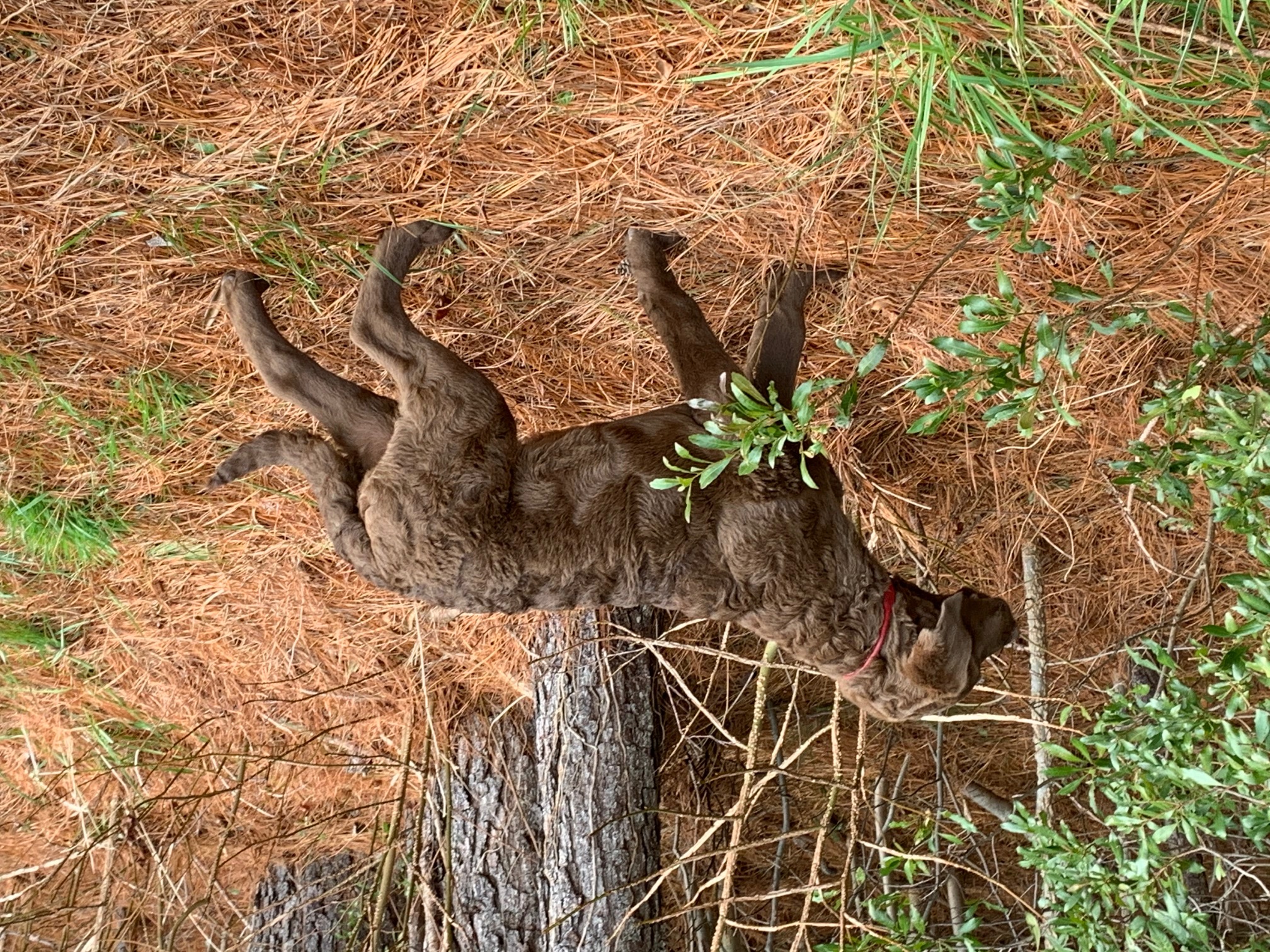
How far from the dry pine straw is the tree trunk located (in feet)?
1.14

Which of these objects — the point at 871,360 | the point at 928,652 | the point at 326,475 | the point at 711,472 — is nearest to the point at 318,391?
the point at 326,475

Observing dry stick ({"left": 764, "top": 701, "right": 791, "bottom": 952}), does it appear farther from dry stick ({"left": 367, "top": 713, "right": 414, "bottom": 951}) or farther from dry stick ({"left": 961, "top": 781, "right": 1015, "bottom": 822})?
dry stick ({"left": 367, "top": 713, "right": 414, "bottom": 951})

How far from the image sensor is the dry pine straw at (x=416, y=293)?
3574mm

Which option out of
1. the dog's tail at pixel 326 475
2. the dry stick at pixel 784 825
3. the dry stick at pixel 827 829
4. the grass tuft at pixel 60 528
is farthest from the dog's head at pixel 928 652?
the grass tuft at pixel 60 528

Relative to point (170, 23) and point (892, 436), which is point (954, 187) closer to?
point (892, 436)

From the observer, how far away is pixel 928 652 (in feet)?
11.5

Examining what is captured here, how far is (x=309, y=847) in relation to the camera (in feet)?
21.4

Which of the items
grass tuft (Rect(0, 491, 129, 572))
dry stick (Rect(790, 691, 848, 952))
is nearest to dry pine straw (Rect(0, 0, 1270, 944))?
grass tuft (Rect(0, 491, 129, 572))

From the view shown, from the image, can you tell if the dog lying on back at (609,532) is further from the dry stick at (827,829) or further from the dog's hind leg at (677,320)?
the dry stick at (827,829)

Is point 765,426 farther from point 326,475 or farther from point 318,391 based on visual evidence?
point 318,391

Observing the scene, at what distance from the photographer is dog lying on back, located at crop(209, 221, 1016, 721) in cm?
351

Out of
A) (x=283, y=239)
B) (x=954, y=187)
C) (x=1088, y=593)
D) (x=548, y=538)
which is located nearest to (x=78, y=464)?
(x=283, y=239)

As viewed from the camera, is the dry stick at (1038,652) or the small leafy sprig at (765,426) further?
the dry stick at (1038,652)

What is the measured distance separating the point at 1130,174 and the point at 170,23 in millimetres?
3126
